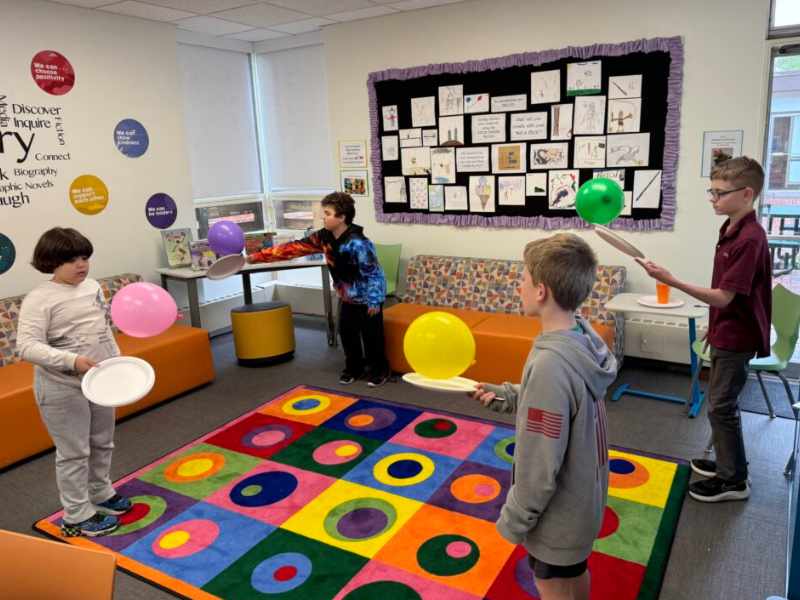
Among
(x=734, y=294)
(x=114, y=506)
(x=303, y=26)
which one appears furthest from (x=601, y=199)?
(x=303, y=26)

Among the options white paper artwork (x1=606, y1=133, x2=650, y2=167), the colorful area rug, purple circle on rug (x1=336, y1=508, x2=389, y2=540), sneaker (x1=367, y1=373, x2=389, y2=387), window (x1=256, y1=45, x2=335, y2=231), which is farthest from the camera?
window (x1=256, y1=45, x2=335, y2=231)

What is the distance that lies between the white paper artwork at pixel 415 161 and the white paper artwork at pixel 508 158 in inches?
24.7

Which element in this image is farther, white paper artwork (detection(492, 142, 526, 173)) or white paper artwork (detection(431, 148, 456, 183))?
white paper artwork (detection(431, 148, 456, 183))

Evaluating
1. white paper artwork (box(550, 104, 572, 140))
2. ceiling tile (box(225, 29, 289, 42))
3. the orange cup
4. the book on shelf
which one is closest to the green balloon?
the orange cup

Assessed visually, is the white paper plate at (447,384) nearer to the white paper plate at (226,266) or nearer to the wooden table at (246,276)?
the white paper plate at (226,266)

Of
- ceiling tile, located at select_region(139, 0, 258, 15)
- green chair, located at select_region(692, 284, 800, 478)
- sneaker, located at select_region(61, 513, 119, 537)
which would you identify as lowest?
sneaker, located at select_region(61, 513, 119, 537)

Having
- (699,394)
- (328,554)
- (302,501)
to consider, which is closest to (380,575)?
(328,554)

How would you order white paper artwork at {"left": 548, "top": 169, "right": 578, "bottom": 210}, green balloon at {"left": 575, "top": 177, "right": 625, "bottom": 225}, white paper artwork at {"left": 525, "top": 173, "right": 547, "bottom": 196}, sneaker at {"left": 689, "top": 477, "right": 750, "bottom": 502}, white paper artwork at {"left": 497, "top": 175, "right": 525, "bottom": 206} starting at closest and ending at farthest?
sneaker at {"left": 689, "top": 477, "right": 750, "bottom": 502}
green balloon at {"left": 575, "top": 177, "right": 625, "bottom": 225}
white paper artwork at {"left": 548, "top": 169, "right": 578, "bottom": 210}
white paper artwork at {"left": 525, "top": 173, "right": 547, "bottom": 196}
white paper artwork at {"left": 497, "top": 175, "right": 525, "bottom": 206}

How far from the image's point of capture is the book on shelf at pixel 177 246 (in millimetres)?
5312

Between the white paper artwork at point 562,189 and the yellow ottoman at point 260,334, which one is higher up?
the white paper artwork at point 562,189

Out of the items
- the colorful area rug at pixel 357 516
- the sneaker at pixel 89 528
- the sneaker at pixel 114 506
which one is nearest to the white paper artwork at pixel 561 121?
the colorful area rug at pixel 357 516

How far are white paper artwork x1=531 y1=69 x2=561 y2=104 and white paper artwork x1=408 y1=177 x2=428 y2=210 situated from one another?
3.93ft

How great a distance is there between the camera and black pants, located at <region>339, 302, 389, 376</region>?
452 centimetres

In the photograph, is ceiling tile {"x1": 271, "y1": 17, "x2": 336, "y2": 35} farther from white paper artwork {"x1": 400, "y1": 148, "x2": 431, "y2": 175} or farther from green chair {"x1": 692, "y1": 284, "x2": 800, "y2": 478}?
green chair {"x1": 692, "y1": 284, "x2": 800, "y2": 478}
